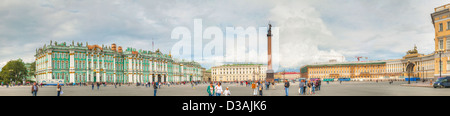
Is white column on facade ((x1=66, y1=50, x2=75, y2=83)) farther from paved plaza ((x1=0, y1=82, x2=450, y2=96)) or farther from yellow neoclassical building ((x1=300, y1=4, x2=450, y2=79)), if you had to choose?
yellow neoclassical building ((x1=300, y1=4, x2=450, y2=79))

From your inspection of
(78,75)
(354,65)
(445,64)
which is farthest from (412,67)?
(78,75)

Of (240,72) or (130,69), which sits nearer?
(130,69)

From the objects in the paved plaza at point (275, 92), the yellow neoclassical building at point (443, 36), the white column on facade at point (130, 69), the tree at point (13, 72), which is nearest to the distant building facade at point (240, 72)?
the white column on facade at point (130, 69)

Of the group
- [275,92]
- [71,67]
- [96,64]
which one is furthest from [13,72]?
[275,92]

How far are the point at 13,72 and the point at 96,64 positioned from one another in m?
26.9

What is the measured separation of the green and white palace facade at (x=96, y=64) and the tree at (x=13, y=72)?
6.41 metres

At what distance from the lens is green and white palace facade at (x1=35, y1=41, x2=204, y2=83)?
7619 centimetres

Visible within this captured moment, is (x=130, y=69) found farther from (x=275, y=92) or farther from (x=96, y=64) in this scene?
(x=275, y=92)

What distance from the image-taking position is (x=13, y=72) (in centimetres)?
8750

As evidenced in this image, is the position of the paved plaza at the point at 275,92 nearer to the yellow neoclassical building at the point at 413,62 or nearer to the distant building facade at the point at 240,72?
the yellow neoclassical building at the point at 413,62
